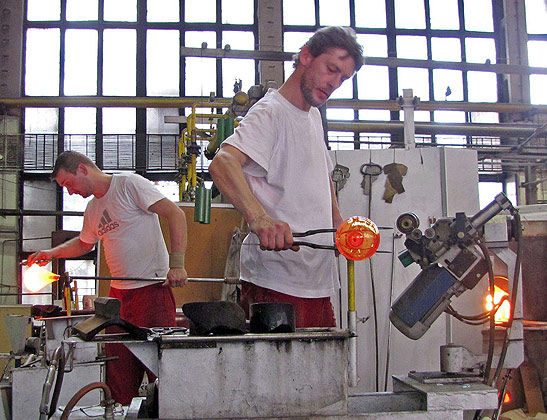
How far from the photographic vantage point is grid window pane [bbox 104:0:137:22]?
376 inches

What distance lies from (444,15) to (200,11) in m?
4.32

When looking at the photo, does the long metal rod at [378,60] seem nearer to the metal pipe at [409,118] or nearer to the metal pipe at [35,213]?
the metal pipe at [409,118]

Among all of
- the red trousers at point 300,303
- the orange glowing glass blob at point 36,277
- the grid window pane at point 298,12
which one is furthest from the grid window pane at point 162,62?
the red trousers at point 300,303

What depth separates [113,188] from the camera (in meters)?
2.65

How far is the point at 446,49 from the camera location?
10.0 meters

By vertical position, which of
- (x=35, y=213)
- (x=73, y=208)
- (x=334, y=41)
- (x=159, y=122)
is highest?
(x=159, y=122)

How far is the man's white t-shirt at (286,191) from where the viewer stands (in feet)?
5.25

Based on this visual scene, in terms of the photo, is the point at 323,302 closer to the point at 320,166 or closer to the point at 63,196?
the point at 320,166

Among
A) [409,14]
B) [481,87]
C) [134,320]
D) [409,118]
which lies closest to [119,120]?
[409,14]

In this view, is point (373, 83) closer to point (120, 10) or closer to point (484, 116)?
point (484, 116)

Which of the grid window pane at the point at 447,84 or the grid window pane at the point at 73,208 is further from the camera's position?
the grid window pane at the point at 447,84

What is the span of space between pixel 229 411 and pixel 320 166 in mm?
876

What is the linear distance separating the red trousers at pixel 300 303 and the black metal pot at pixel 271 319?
1.44ft

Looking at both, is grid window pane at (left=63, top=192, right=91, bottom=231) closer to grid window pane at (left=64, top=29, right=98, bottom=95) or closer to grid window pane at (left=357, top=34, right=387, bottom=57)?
grid window pane at (left=64, top=29, right=98, bottom=95)
